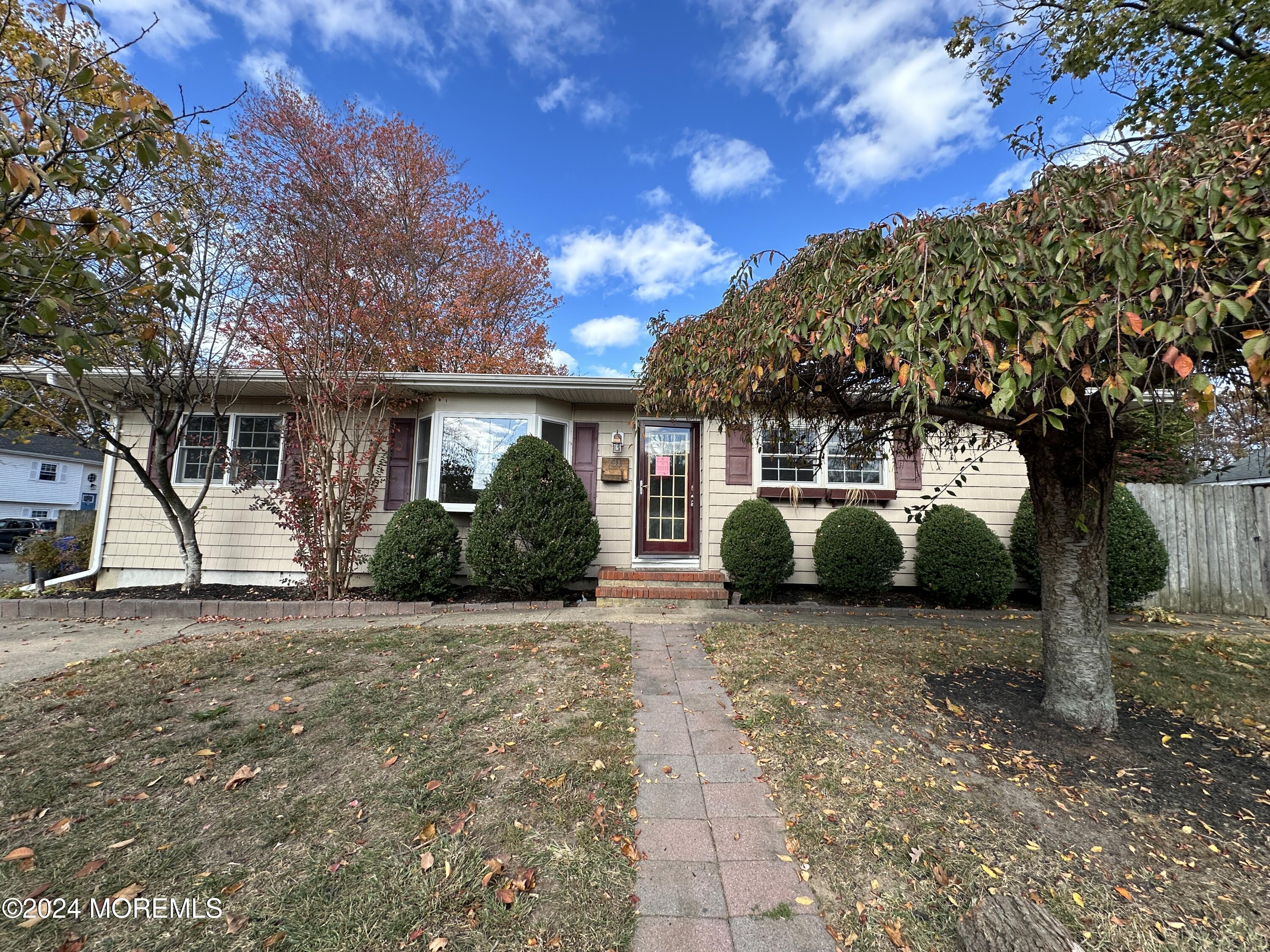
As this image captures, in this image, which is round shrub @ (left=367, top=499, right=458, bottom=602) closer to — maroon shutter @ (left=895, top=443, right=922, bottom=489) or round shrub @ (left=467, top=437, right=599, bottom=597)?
round shrub @ (left=467, top=437, right=599, bottom=597)

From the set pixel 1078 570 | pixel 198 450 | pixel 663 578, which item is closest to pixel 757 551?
pixel 663 578

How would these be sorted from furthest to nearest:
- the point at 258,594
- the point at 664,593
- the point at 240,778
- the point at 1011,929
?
the point at 258,594 < the point at 664,593 < the point at 240,778 < the point at 1011,929

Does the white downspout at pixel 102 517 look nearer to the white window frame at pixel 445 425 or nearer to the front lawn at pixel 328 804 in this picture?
the white window frame at pixel 445 425

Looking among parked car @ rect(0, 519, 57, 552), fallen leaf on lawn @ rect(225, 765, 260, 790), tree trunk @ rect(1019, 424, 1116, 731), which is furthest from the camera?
parked car @ rect(0, 519, 57, 552)

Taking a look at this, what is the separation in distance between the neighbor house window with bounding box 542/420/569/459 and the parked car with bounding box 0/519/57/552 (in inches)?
696

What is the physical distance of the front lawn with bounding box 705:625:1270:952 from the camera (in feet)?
5.32

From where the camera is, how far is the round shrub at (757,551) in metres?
6.22

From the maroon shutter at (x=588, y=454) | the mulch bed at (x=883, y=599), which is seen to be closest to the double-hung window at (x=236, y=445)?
the maroon shutter at (x=588, y=454)

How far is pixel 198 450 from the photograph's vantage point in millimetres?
7297

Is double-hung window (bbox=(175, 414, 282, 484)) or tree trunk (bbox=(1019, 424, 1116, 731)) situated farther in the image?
double-hung window (bbox=(175, 414, 282, 484))

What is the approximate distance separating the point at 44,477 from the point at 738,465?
3369 cm

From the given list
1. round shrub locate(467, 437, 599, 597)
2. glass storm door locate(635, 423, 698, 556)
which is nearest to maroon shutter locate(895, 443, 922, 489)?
glass storm door locate(635, 423, 698, 556)

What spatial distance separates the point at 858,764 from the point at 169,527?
916 cm

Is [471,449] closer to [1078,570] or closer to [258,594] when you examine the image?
[258,594]
